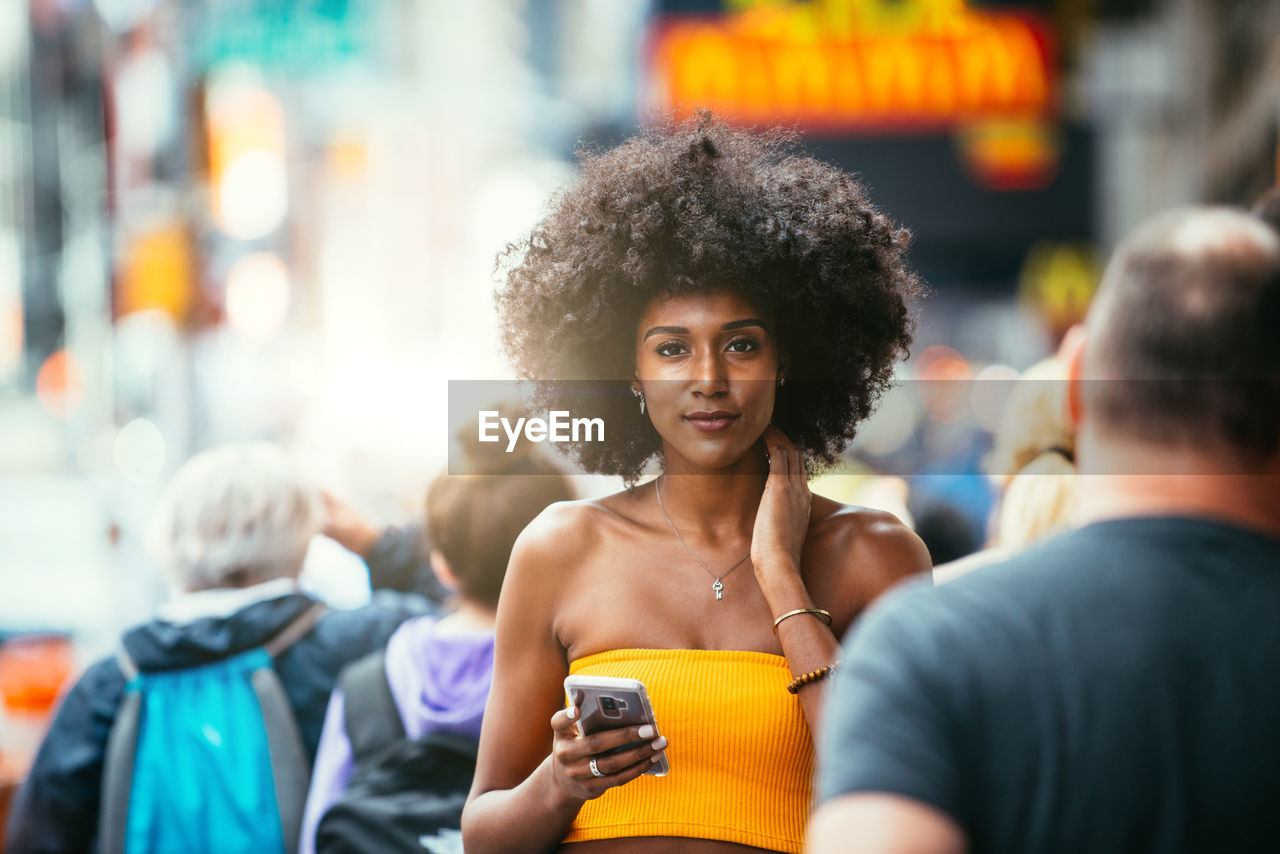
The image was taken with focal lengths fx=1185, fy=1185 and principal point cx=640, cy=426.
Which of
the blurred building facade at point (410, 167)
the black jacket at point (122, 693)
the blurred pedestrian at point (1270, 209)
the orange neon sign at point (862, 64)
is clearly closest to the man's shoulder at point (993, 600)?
the blurred building facade at point (410, 167)

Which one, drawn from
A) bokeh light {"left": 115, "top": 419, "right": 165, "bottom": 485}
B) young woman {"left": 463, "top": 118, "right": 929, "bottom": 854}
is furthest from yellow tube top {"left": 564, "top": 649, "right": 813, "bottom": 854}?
bokeh light {"left": 115, "top": 419, "right": 165, "bottom": 485}

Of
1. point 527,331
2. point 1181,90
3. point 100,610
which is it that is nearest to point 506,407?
point 527,331

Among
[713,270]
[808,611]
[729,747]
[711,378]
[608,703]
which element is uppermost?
[713,270]

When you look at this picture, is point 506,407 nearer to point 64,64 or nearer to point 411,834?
point 411,834

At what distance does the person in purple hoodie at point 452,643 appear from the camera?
3.06 meters

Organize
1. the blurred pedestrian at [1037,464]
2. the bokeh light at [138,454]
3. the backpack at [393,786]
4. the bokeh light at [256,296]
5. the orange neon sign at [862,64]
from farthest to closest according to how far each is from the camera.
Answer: the bokeh light at [256,296] → the bokeh light at [138,454] → the orange neon sign at [862,64] → the backpack at [393,786] → the blurred pedestrian at [1037,464]

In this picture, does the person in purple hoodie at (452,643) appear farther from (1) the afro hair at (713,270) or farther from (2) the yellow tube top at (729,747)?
(2) the yellow tube top at (729,747)

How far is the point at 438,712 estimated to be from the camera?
121 inches

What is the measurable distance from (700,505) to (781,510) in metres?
0.17

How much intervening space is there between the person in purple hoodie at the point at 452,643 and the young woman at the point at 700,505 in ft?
2.83

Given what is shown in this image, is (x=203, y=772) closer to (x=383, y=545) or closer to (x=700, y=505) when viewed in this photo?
(x=383, y=545)

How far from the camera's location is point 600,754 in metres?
1.87
